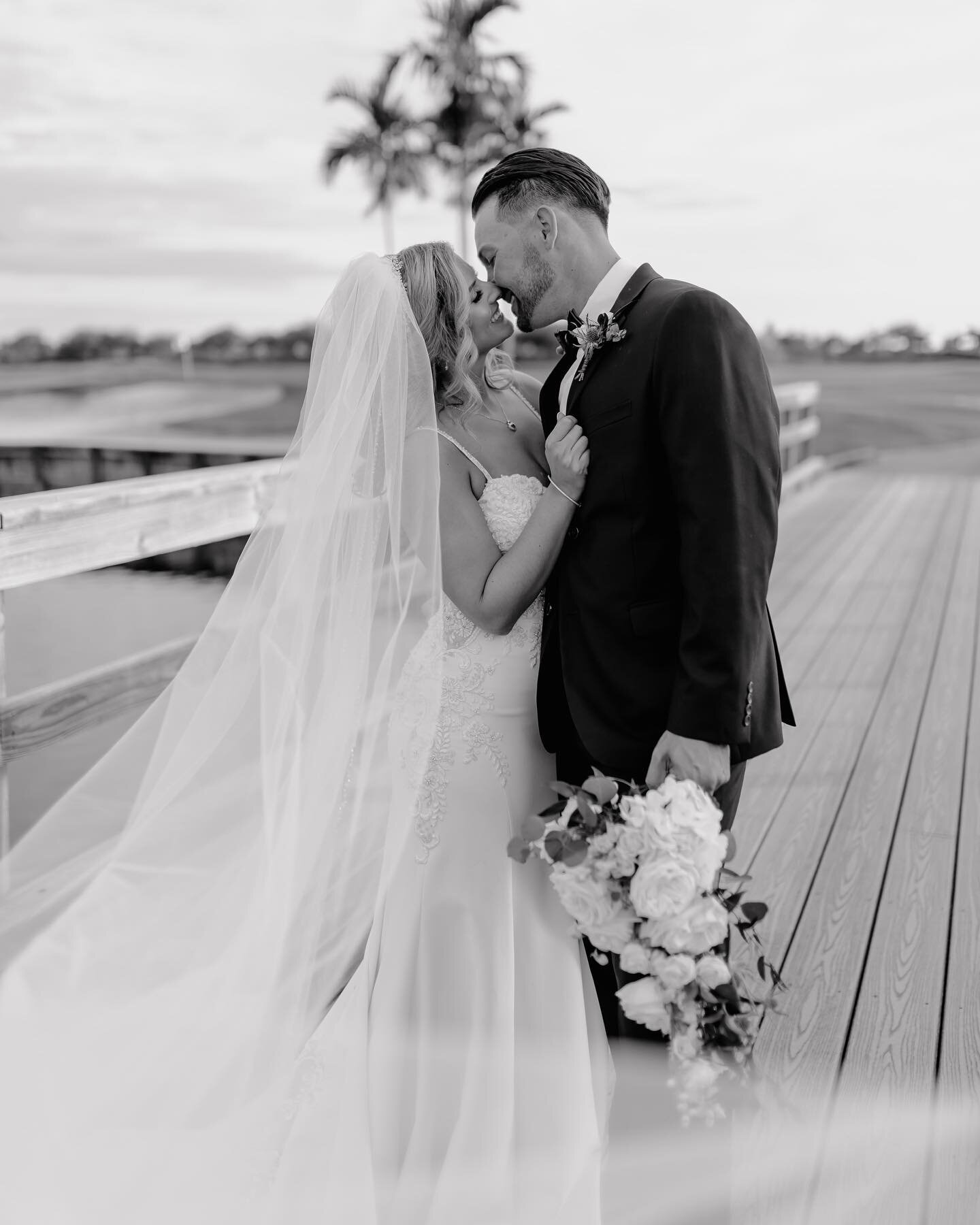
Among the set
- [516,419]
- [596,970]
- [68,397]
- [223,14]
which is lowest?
[596,970]

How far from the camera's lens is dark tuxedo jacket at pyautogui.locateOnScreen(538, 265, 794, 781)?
173cm

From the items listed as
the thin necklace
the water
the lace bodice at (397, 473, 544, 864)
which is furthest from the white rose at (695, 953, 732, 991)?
the water

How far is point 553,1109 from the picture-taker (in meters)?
1.97

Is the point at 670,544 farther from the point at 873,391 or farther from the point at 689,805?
the point at 873,391

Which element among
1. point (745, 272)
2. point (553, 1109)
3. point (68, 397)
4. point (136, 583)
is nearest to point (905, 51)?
point (745, 272)

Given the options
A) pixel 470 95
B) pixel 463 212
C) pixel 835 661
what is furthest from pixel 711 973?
pixel 470 95

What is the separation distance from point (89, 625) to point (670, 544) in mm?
11292

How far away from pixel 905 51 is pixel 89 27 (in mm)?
12895

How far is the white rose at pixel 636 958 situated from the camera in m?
1.56

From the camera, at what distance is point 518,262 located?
2.02m

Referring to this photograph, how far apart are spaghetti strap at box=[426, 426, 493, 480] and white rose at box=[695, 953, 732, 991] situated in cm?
96

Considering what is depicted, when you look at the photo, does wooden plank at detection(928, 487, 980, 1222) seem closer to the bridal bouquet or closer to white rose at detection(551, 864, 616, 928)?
A: the bridal bouquet

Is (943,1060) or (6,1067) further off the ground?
(6,1067)

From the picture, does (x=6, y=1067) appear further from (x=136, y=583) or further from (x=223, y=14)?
(x=223, y=14)
